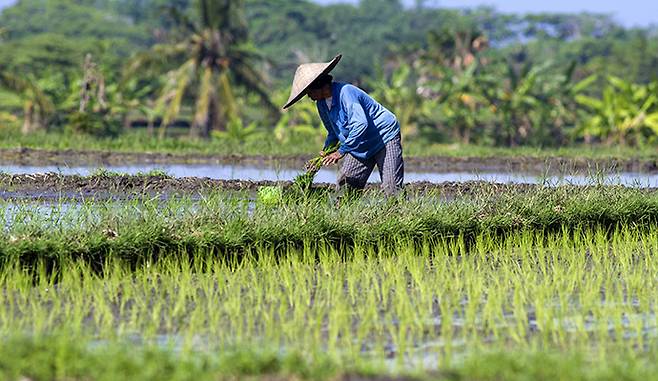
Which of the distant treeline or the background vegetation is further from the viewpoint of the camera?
the distant treeline

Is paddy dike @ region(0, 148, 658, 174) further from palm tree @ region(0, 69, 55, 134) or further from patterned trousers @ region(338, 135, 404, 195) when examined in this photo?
patterned trousers @ region(338, 135, 404, 195)

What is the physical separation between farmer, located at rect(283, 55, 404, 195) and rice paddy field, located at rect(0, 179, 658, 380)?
0.22 meters

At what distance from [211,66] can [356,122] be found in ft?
55.9

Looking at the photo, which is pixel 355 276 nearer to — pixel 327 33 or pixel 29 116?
pixel 29 116

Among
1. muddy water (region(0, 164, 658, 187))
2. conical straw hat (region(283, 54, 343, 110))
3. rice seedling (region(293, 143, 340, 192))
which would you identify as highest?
conical straw hat (region(283, 54, 343, 110))

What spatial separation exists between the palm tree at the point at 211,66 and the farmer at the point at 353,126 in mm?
15364

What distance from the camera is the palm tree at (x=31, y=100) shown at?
57.9 feet

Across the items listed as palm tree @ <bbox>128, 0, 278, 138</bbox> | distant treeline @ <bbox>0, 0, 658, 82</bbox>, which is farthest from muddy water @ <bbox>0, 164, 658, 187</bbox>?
distant treeline @ <bbox>0, 0, 658, 82</bbox>

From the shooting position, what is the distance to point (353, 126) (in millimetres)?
6516

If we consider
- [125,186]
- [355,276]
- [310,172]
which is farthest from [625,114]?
[355,276]

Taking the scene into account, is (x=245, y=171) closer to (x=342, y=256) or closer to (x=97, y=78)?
(x=342, y=256)

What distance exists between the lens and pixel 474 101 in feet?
76.0

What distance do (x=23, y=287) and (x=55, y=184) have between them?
4.55 m

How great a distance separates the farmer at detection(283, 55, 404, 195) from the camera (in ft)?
21.0
